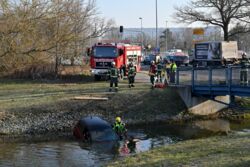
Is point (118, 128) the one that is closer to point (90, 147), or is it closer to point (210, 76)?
point (90, 147)

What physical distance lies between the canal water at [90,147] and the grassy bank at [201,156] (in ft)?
7.79

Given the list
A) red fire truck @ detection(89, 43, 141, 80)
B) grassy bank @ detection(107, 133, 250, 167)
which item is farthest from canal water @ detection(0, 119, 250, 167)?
red fire truck @ detection(89, 43, 141, 80)

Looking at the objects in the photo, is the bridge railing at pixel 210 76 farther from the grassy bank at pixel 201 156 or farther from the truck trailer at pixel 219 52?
the truck trailer at pixel 219 52

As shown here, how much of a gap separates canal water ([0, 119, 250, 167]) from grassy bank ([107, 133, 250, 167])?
2373 millimetres

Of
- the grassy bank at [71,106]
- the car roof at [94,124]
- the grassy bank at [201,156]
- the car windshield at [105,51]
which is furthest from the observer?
the car windshield at [105,51]

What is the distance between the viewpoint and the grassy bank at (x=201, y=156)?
13578 millimetres

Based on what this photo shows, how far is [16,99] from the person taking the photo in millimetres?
29484

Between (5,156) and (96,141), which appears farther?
(96,141)

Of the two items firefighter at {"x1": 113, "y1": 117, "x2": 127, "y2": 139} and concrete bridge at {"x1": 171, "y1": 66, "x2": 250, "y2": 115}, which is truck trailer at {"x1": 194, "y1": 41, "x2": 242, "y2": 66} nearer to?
concrete bridge at {"x1": 171, "y1": 66, "x2": 250, "y2": 115}

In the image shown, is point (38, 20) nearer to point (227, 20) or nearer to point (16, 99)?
point (16, 99)

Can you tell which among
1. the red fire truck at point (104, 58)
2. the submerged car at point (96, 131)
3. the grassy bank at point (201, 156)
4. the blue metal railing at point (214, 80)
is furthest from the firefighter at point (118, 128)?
the red fire truck at point (104, 58)

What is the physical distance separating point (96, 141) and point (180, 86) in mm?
11599

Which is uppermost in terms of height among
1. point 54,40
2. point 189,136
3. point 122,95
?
point 54,40

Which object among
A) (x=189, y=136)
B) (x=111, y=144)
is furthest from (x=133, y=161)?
(x=189, y=136)
